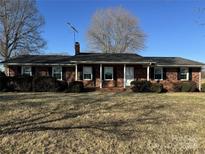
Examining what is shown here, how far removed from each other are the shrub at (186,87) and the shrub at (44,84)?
411 inches

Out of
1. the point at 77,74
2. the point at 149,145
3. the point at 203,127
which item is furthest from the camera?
the point at 77,74

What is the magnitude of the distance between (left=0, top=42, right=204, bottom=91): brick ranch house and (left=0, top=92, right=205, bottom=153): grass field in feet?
45.1

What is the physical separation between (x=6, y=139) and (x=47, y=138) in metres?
1.01

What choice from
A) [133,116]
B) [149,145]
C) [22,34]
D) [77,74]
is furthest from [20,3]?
[149,145]

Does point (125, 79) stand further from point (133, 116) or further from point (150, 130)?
point (150, 130)

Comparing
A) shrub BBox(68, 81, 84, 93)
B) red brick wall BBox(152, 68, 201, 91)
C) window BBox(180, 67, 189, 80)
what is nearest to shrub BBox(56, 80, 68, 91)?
shrub BBox(68, 81, 84, 93)

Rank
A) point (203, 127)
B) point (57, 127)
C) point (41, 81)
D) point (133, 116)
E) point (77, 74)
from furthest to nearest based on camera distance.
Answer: point (77, 74), point (41, 81), point (133, 116), point (203, 127), point (57, 127)

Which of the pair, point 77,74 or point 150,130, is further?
point 77,74

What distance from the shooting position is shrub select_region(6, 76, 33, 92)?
21984 mm

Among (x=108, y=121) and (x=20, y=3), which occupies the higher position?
(x=20, y=3)

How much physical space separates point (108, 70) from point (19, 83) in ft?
27.2

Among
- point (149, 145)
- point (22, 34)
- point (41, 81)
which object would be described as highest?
point (22, 34)

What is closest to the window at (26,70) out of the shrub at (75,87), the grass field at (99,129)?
the shrub at (75,87)

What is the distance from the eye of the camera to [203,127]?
947cm
